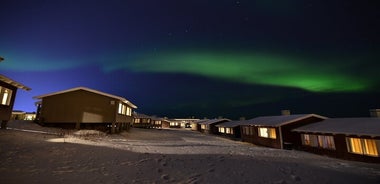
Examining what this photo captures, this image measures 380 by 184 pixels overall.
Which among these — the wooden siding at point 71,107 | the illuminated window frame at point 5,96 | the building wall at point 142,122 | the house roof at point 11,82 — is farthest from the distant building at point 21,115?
the illuminated window frame at point 5,96

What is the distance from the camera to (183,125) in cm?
9875

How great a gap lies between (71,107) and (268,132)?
26.4 meters

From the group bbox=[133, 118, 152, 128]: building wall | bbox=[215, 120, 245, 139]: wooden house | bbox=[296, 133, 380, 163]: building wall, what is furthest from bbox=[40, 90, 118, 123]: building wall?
bbox=[133, 118, 152, 128]: building wall

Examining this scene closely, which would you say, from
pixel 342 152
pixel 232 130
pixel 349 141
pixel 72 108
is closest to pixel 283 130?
pixel 342 152

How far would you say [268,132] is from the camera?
2617 cm

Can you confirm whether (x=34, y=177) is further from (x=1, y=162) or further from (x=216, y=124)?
(x=216, y=124)

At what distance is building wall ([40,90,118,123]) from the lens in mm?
23672

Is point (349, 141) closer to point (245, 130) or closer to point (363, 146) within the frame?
point (363, 146)

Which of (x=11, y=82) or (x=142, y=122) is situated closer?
(x=11, y=82)

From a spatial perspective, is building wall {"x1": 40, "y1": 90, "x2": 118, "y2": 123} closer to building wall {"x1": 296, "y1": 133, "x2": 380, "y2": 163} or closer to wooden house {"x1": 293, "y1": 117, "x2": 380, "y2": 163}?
wooden house {"x1": 293, "y1": 117, "x2": 380, "y2": 163}

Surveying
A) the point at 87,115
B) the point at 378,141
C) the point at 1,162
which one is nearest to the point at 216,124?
the point at 87,115

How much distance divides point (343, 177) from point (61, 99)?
28169mm

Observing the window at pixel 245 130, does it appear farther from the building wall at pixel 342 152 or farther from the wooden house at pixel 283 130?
the building wall at pixel 342 152

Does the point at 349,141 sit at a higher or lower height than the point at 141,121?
lower
